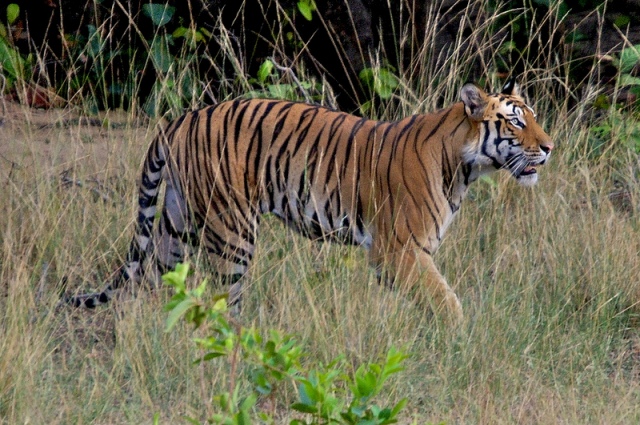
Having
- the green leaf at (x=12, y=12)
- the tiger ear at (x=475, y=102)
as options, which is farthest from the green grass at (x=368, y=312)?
the green leaf at (x=12, y=12)

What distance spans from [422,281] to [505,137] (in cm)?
80

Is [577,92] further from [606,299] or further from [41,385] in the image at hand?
[41,385]

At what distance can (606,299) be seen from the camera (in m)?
4.95

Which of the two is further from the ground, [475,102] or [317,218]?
[475,102]

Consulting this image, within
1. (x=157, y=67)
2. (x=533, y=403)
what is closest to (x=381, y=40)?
(x=157, y=67)

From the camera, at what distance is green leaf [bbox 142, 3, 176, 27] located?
23.4 feet

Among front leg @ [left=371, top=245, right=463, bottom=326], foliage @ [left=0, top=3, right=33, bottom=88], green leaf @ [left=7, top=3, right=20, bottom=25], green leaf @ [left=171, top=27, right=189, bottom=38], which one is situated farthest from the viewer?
green leaf @ [left=7, top=3, right=20, bottom=25]

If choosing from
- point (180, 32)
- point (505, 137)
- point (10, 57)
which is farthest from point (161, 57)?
point (505, 137)

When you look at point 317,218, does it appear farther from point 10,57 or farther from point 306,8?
point 10,57

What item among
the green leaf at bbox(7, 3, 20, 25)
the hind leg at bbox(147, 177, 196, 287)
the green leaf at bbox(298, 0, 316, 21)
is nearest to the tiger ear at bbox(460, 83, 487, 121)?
the hind leg at bbox(147, 177, 196, 287)

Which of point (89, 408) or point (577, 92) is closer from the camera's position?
point (89, 408)

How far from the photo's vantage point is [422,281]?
4.77 metres

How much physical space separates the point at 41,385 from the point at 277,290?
4.03 ft

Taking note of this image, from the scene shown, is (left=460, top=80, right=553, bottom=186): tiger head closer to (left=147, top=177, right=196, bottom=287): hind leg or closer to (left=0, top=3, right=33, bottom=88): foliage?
(left=147, top=177, right=196, bottom=287): hind leg
